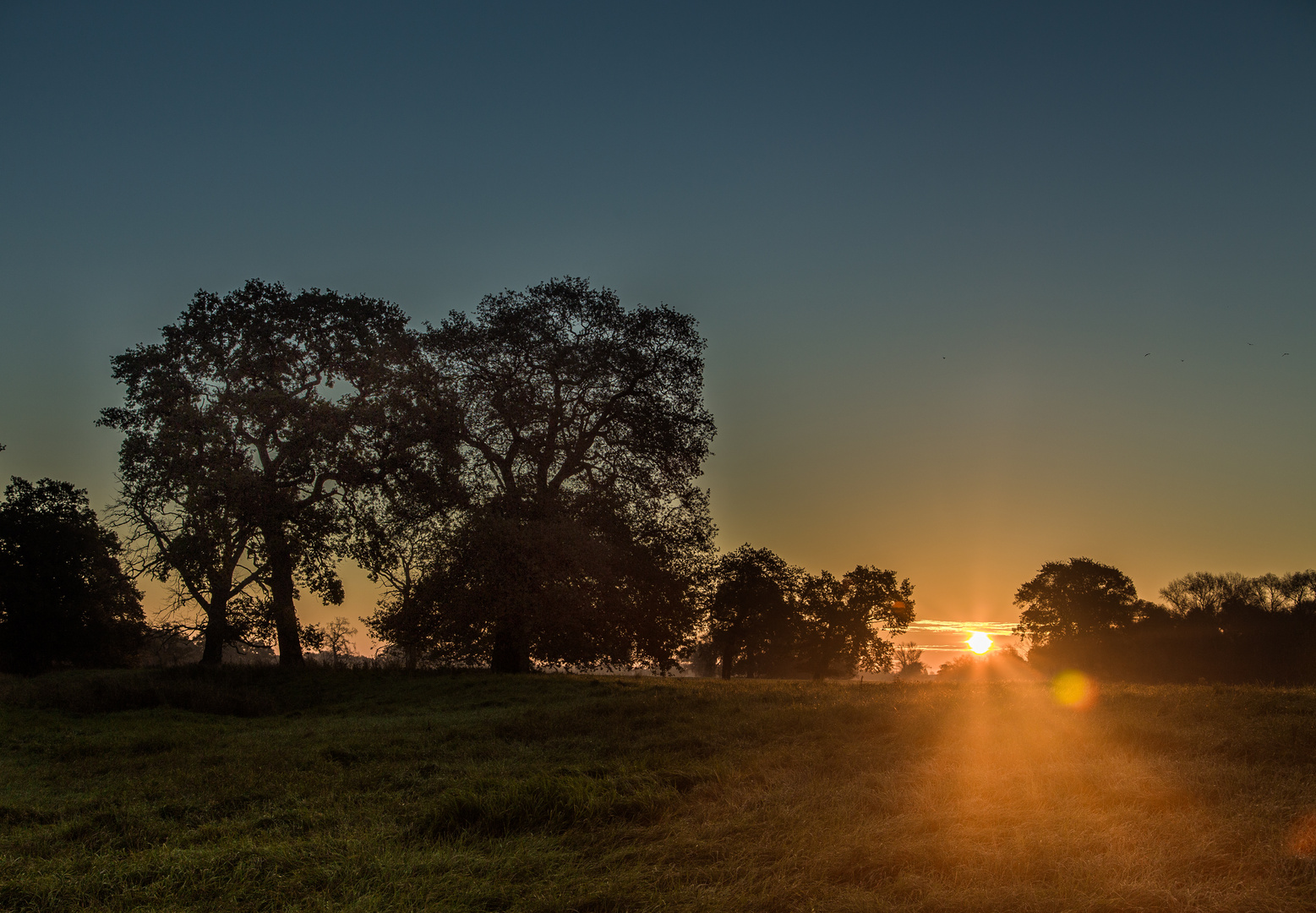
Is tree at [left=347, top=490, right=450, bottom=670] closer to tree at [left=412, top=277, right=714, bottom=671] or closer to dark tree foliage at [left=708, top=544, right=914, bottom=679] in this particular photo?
tree at [left=412, top=277, right=714, bottom=671]

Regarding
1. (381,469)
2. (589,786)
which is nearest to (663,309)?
(381,469)

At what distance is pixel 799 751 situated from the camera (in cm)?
1070

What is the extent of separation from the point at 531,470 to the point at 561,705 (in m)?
12.8

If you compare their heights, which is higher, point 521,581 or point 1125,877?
point 521,581

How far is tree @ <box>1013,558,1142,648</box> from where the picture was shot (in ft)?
192

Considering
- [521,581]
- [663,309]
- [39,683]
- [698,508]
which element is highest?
[663,309]

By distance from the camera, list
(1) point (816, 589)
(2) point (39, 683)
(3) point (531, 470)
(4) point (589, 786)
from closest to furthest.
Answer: (4) point (589, 786)
(2) point (39, 683)
(3) point (531, 470)
(1) point (816, 589)

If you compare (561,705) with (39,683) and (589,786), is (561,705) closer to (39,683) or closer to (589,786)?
(589,786)

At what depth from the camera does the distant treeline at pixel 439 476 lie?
24219mm

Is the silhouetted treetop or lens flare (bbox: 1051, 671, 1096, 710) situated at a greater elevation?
the silhouetted treetop

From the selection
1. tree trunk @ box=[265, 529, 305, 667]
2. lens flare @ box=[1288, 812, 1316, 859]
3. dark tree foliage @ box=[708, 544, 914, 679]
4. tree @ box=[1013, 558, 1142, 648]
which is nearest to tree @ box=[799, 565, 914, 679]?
dark tree foliage @ box=[708, 544, 914, 679]

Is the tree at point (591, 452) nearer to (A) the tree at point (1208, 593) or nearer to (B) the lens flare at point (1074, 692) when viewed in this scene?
(B) the lens flare at point (1074, 692)

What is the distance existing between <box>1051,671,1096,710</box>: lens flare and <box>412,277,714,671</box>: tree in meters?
12.8

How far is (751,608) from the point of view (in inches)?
1932
